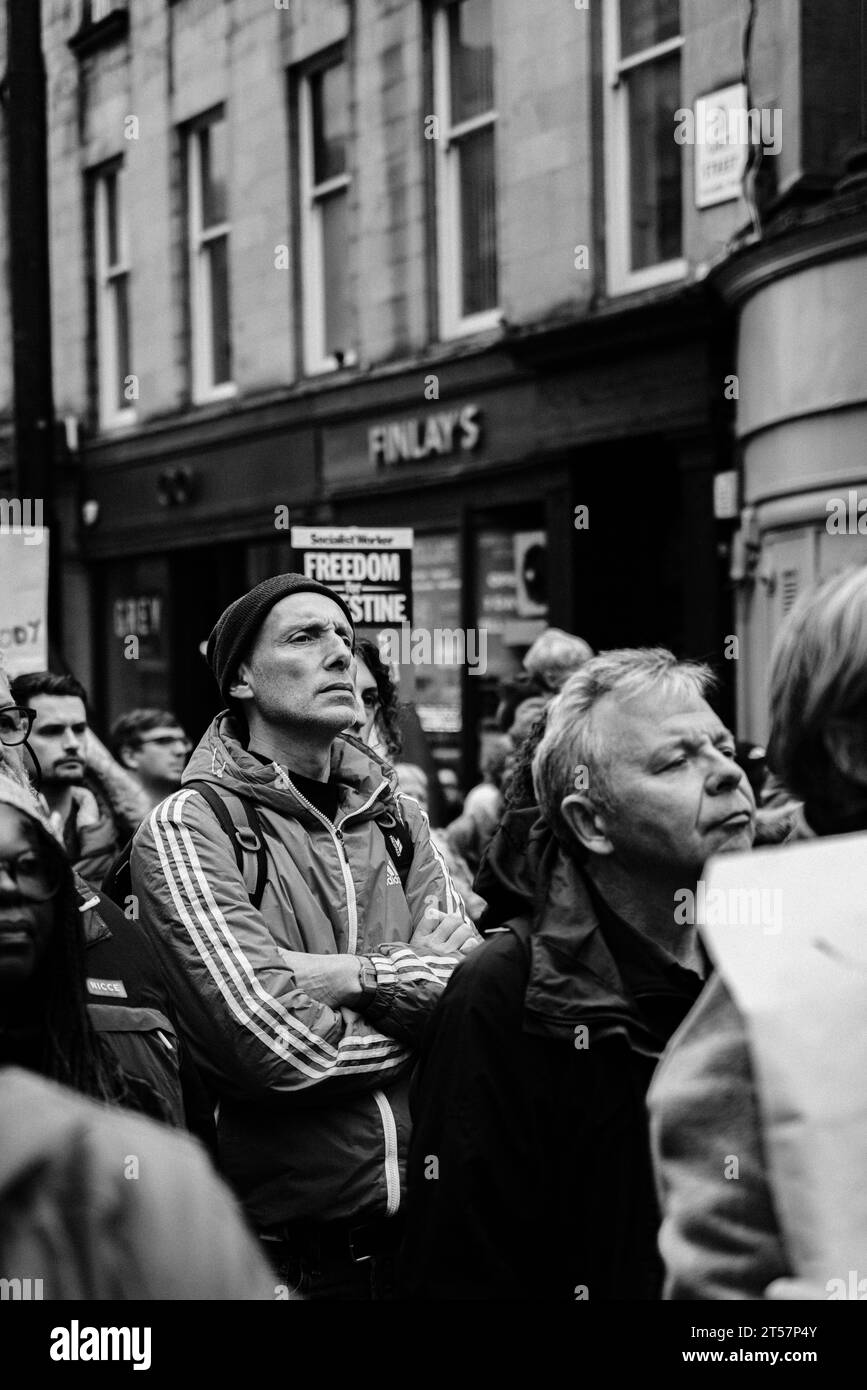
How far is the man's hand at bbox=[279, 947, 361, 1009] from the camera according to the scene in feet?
10.1

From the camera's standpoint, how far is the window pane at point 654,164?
10375 mm

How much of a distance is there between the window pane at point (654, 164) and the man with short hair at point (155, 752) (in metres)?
5.66

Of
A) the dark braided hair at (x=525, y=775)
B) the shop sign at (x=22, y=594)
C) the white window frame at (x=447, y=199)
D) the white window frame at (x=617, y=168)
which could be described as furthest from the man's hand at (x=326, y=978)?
the white window frame at (x=447, y=199)

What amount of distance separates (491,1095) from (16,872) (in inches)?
30.8

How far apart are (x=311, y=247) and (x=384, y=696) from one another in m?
9.66

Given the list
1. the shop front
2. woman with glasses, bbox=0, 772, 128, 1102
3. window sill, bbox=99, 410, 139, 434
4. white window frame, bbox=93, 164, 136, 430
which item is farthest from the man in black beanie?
white window frame, bbox=93, 164, 136, 430

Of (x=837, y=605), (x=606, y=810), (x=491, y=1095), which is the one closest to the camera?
(x=837, y=605)

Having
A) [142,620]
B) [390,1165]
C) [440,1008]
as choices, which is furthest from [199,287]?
[440,1008]

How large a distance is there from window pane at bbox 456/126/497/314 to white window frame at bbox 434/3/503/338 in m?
0.04

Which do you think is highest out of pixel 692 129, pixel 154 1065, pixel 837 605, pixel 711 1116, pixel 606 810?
pixel 692 129
